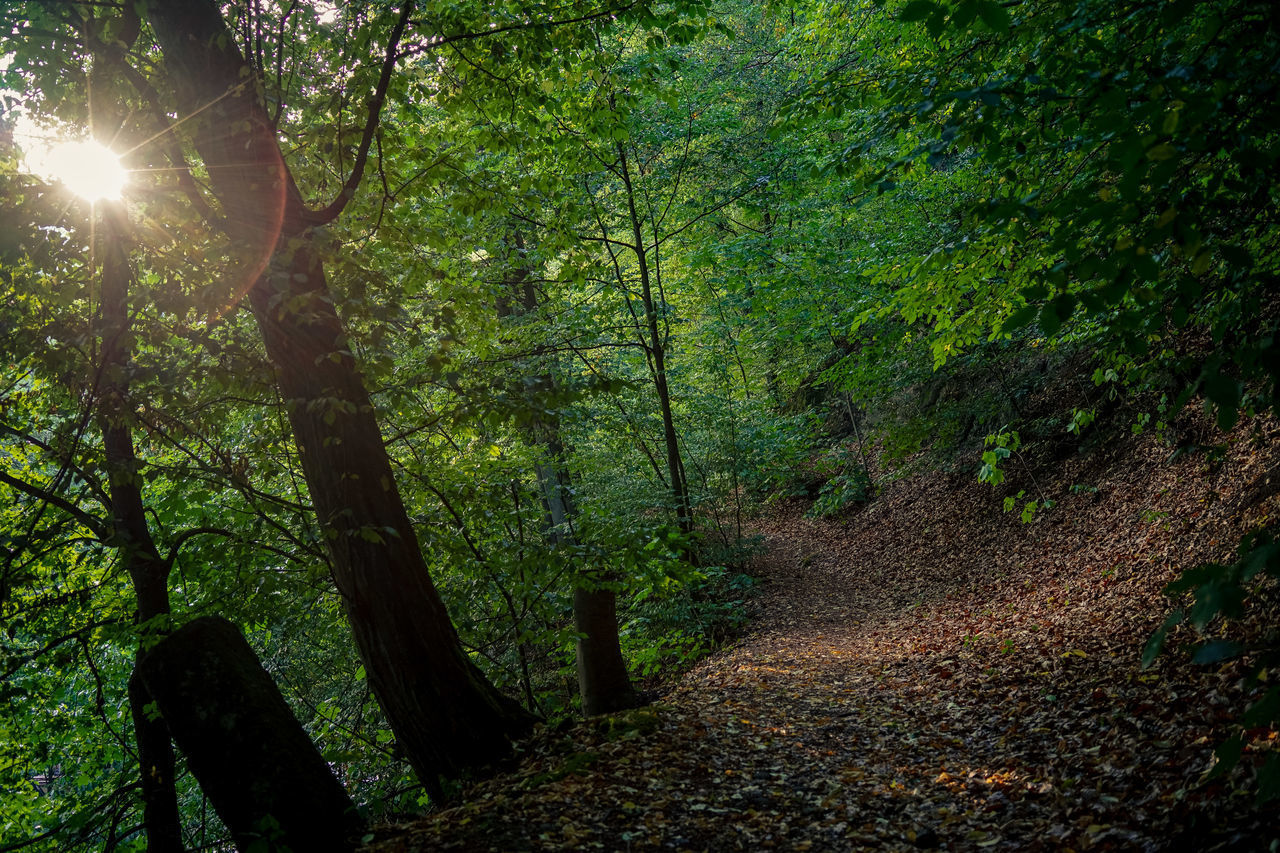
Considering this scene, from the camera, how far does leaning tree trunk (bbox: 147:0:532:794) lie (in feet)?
14.1

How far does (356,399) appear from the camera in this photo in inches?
176

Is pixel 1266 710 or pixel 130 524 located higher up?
pixel 130 524

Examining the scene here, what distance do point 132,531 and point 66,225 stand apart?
2.21 m

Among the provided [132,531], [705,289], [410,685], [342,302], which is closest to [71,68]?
[342,302]

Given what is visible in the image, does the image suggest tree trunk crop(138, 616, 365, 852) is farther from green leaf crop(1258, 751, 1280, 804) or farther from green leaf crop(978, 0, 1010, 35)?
green leaf crop(978, 0, 1010, 35)

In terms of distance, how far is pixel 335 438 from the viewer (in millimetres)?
4242

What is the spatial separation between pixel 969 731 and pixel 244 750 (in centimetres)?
487

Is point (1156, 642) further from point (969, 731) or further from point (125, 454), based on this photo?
point (125, 454)

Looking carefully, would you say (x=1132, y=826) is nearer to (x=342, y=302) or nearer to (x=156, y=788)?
(x=342, y=302)

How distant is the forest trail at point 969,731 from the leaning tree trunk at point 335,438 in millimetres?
583

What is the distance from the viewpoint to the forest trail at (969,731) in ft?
12.1

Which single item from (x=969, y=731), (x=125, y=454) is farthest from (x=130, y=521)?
(x=969, y=731)

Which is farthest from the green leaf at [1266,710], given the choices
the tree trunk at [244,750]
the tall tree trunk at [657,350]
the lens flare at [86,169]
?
the tall tree trunk at [657,350]

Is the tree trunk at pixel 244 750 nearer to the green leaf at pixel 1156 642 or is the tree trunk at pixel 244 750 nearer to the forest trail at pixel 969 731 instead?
the forest trail at pixel 969 731
